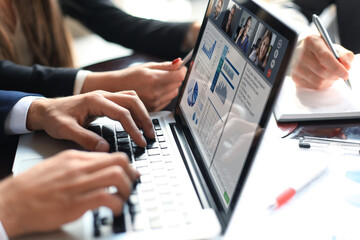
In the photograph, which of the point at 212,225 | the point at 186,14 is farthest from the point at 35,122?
the point at 186,14

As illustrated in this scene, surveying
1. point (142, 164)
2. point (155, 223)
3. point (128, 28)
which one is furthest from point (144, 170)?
point (128, 28)

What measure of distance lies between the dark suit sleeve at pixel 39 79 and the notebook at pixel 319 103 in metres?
0.50

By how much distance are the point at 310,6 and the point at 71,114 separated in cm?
91

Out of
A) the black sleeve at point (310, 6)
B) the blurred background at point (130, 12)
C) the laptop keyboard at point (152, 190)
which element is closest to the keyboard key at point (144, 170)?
the laptop keyboard at point (152, 190)

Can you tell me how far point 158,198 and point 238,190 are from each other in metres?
0.12

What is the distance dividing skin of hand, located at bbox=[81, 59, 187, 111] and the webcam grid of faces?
22 cm

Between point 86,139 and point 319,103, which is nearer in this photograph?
point 86,139

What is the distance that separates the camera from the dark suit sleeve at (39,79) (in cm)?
87

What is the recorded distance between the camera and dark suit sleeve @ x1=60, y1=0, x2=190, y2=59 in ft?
3.51

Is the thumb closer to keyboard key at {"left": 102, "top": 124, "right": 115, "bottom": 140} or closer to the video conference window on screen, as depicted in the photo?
keyboard key at {"left": 102, "top": 124, "right": 115, "bottom": 140}

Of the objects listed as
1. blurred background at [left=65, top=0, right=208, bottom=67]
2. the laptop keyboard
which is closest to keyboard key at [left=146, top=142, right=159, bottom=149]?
the laptop keyboard

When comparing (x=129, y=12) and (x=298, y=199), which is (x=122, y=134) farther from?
(x=129, y=12)

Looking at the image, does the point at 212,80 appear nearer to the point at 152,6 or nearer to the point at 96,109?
the point at 96,109

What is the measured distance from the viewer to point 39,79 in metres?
0.89
